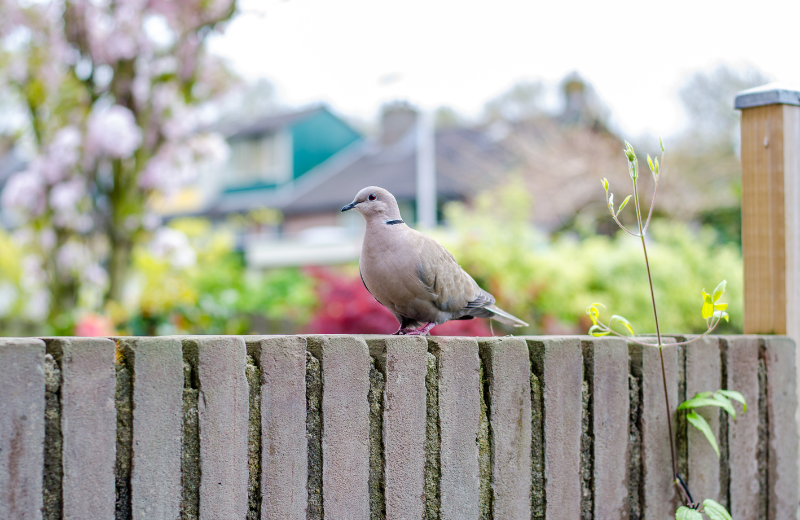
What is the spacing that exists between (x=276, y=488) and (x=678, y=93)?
45.3 feet

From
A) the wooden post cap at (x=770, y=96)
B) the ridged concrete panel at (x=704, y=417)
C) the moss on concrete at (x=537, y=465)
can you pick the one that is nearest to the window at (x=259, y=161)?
the wooden post cap at (x=770, y=96)

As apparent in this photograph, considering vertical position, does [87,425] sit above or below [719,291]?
below

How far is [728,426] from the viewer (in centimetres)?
205

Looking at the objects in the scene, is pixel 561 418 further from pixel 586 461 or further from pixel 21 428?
pixel 21 428

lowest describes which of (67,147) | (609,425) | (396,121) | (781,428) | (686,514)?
(686,514)

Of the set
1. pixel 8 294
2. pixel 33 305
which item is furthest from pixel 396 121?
pixel 33 305

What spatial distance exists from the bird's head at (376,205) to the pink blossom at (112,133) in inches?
166

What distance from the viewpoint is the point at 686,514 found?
176 centimetres

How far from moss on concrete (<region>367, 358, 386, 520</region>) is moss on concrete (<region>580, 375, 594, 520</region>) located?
59 centimetres

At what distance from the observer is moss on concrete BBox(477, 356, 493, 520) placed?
1602 millimetres

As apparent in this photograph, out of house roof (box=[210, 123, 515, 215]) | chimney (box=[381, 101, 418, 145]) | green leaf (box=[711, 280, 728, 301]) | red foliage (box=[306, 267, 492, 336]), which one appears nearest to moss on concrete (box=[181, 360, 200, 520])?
green leaf (box=[711, 280, 728, 301])

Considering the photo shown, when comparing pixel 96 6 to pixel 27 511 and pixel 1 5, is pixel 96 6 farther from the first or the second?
pixel 27 511

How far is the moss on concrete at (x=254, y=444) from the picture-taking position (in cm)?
136

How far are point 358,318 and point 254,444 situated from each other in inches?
148
